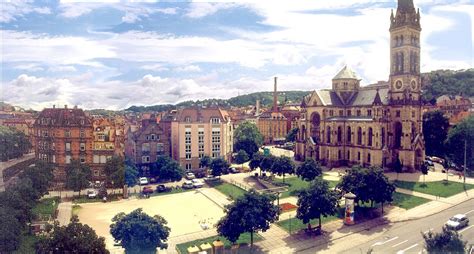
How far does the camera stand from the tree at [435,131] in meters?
58.5

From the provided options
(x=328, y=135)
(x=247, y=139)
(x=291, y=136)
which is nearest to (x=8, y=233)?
(x=328, y=135)

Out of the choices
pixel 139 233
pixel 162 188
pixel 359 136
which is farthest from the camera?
pixel 359 136

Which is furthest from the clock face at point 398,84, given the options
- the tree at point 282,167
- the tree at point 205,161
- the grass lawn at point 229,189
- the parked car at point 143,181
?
the parked car at point 143,181

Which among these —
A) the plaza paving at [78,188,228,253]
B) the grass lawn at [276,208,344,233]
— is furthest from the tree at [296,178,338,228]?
the plaza paving at [78,188,228,253]

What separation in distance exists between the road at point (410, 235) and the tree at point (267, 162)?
18.7m

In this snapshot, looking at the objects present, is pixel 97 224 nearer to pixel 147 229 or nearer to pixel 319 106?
pixel 147 229

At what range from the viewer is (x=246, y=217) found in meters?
26.4

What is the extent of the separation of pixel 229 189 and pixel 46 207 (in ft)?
65.8

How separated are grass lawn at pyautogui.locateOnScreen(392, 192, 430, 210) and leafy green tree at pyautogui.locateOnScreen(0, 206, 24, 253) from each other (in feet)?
107

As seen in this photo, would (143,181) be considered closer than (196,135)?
Yes

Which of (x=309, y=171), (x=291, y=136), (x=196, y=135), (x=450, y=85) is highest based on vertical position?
(x=450, y=85)

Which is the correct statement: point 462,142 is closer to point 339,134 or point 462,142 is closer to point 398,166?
point 398,166

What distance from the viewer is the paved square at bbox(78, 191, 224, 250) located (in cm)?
3288

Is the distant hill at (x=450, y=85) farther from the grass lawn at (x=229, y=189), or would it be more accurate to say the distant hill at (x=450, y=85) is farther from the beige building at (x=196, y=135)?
the grass lawn at (x=229, y=189)
